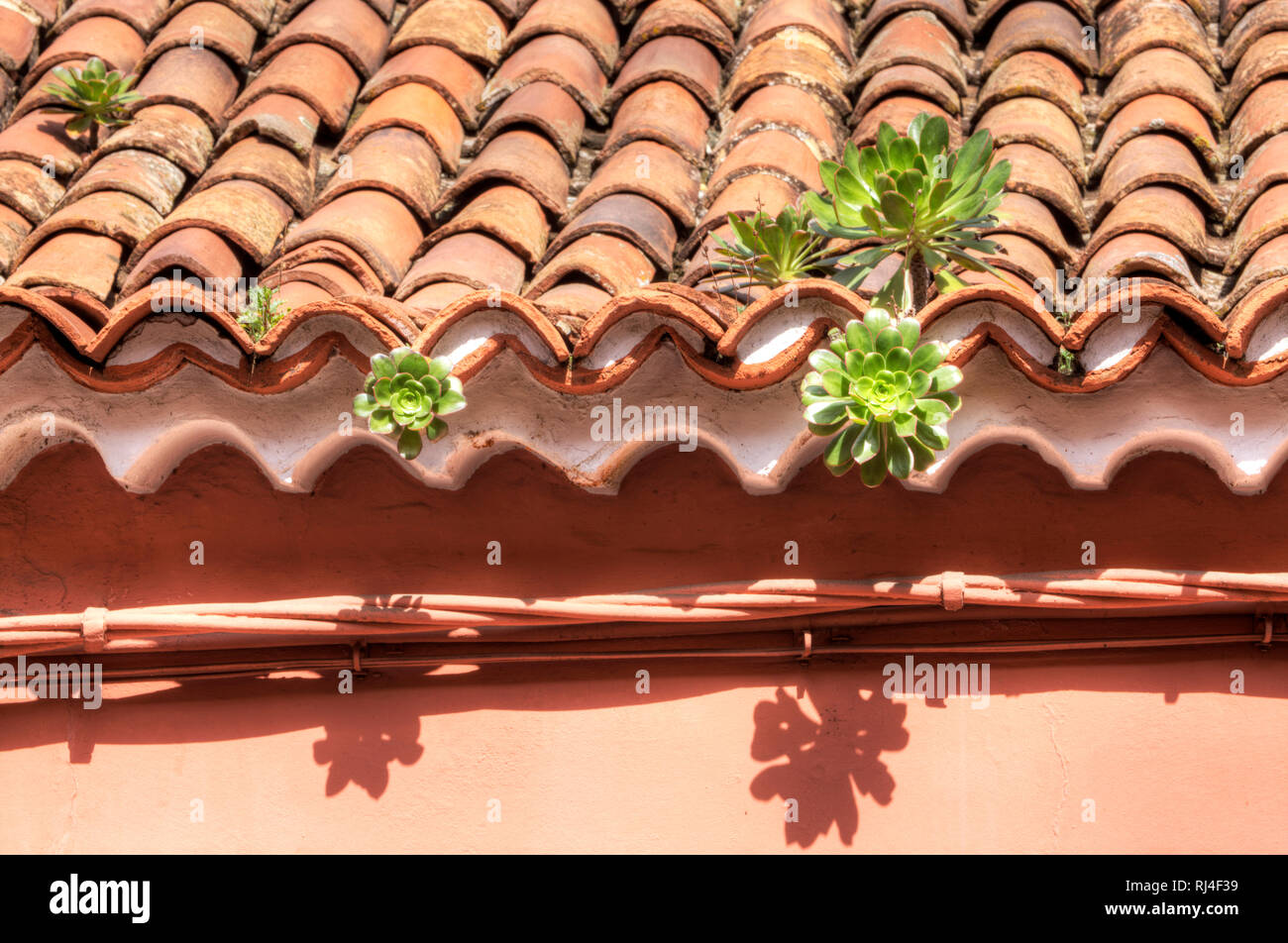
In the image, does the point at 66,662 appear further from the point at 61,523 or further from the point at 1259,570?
the point at 1259,570

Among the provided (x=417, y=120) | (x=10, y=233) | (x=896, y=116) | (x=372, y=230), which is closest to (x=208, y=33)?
(x=417, y=120)

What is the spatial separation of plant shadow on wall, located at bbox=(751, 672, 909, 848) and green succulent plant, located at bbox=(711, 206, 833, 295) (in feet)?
2.87

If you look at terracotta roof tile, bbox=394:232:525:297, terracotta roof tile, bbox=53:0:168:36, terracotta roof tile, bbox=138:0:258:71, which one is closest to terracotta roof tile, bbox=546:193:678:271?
terracotta roof tile, bbox=394:232:525:297

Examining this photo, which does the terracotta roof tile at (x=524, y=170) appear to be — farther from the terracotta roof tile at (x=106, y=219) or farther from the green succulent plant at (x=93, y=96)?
the green succulent plant at (x=93, y=96)

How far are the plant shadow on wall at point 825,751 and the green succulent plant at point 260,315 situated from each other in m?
1.34

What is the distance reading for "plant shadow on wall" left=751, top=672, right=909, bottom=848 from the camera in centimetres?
295

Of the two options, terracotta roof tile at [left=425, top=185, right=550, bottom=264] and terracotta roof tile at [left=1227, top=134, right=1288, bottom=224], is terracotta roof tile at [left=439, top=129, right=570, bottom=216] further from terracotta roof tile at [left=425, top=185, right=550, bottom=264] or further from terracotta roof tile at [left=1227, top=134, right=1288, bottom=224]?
terracotta roof tile at [left=1227, top=134, right=1288, bottom=224]

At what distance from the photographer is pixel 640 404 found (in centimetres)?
284

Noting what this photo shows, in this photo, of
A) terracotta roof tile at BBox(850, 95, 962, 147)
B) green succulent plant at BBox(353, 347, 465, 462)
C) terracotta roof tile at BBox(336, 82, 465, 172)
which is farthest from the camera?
terracotta roof tile at BBox(336, 82, 465, 172)

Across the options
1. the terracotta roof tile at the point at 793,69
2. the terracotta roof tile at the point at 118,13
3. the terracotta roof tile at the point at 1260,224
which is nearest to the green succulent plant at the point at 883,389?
the terracotta roof tile at the point at 1260,224

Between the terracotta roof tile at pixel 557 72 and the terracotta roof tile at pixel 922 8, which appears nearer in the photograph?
the terracotta roof tile at pixel 557 72

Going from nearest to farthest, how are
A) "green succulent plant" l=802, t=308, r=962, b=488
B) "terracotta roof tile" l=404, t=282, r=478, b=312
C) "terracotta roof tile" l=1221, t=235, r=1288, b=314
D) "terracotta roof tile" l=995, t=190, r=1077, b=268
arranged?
"green succulent plant" l=802, t=308, r=962, b=488
"terracotta roof tile" l=1221, t=235, r=1288, b=314
"terracotta roof tile" l=404, t=282, r=478, b=312
"terracotta roof tile" l=995, t=190, r=1077, b=268

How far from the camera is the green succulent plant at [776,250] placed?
9.55ft

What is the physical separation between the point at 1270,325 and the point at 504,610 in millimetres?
1634
